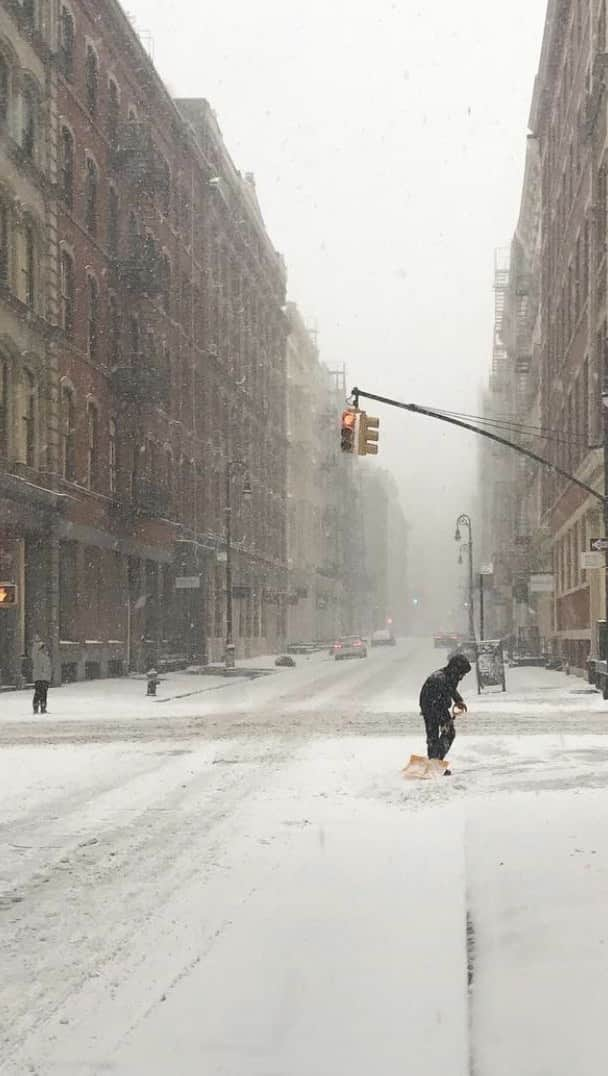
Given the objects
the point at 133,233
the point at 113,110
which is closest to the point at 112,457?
the point at 133,233

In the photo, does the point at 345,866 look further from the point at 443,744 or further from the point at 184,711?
the point at 184,711

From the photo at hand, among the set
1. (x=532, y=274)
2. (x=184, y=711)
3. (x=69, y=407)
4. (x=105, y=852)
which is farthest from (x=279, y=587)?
(x=105, y=852)

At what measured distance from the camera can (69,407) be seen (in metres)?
36.1

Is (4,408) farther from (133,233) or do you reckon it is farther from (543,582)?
(543,582)

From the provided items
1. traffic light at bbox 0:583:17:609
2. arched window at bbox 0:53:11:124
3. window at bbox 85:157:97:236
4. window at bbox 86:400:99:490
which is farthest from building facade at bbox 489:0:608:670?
arched window at bbox 0:53:11:124

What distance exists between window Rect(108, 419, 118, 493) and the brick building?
2.9 inches

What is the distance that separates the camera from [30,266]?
3344 cm

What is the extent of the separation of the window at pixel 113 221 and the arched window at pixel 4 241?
8.98 meters

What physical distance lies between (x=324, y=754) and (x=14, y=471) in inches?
665

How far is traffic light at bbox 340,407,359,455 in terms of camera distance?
22734 millimetres

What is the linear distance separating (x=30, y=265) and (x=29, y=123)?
374cm

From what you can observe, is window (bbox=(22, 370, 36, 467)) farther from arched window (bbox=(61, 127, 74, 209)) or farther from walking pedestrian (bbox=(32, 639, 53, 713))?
walking pedestrian (bbox=(32, 639, 53, 713))

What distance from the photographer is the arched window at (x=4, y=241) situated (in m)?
31.1

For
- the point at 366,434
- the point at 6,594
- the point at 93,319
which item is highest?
the point at 93,319
